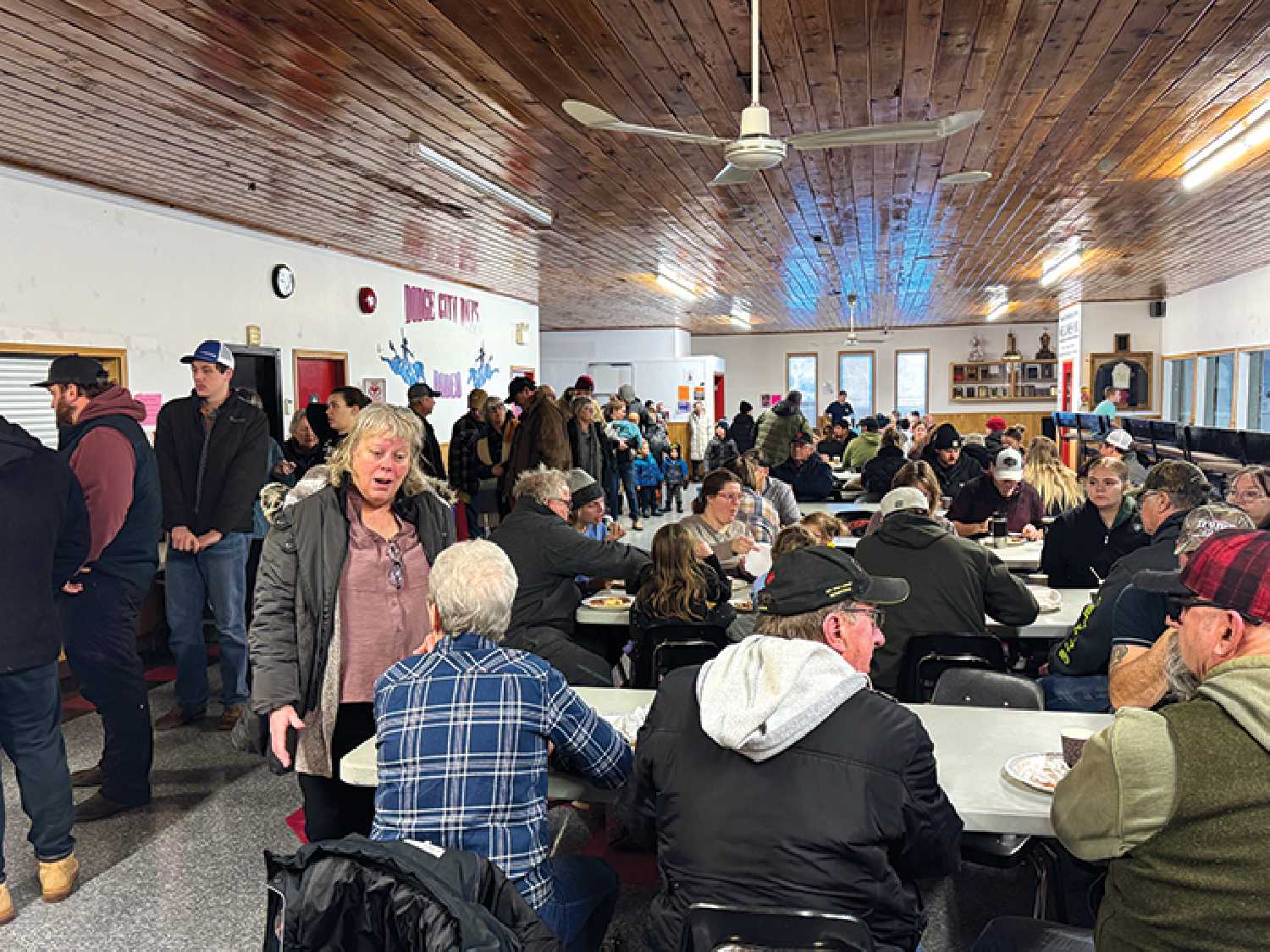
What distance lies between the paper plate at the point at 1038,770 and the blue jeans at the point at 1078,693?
4.07 ft

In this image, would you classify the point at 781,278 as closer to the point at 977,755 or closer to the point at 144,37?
the point at 144,37

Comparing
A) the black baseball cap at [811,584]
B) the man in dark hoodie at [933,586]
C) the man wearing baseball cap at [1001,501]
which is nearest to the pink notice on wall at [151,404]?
the man in dark hoodie at [933,586]

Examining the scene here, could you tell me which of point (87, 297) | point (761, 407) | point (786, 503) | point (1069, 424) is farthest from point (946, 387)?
point (87, 297)

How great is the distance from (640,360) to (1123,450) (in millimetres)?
12216

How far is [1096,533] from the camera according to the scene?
16.5ft

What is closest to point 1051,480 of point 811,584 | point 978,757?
point 978,757

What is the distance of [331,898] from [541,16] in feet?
A: 10.8

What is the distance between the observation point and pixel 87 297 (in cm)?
662

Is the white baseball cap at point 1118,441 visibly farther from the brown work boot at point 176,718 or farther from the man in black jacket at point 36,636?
the man in black jacket at point 36,636

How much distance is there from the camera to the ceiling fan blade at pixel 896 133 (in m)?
3.72

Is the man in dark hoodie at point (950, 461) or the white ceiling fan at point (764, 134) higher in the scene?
the white ceiling fan at point (764, 134)

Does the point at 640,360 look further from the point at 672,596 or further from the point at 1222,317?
the point at 672,596

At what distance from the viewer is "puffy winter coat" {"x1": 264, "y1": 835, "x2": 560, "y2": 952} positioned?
1.56 metres

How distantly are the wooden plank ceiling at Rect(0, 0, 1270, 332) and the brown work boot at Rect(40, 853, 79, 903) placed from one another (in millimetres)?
3047
